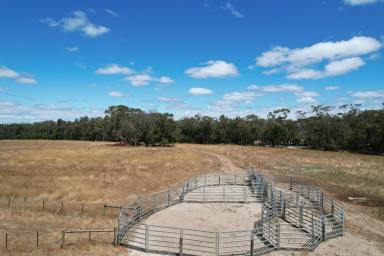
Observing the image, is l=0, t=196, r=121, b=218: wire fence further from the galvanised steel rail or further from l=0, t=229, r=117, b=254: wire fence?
l=0, t=229, r=117, b=254: wire fence

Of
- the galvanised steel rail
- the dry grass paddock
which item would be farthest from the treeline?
the galvanised steel rail

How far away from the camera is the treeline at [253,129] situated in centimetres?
10562

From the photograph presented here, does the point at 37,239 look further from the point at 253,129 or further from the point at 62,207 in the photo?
the point at 253,129

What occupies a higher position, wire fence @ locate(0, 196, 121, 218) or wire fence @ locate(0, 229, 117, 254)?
wire fence @ locate(0, 196, 121, 218)

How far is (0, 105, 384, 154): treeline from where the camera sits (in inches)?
4158

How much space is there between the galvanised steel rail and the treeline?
2934 inches

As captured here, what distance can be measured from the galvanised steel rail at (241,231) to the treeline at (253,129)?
245ft

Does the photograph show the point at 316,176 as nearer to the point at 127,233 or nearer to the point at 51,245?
the point at 127,233

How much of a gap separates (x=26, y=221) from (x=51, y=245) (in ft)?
18.2

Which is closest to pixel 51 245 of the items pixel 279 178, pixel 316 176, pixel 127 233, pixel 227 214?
pixel 127 233

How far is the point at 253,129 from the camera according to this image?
421 ft

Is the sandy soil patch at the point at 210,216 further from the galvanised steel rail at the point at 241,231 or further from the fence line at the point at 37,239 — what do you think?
the fence line at the point at 37,239

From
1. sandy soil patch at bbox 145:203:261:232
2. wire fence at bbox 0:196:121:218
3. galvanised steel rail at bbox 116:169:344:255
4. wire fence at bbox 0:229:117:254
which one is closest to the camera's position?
wire fence at bbox 0:229:117:254

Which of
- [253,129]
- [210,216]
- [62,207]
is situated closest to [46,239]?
[62,207]
